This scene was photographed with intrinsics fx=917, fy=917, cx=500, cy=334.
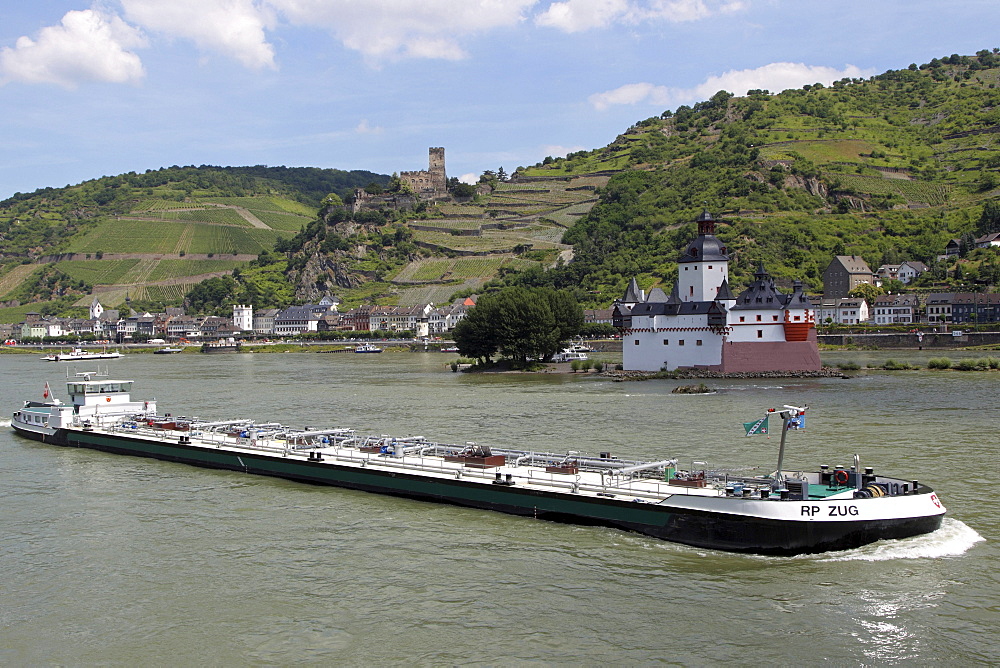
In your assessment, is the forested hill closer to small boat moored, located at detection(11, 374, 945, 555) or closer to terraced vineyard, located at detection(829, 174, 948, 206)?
terraced vineyard, located at detection(829, 174, 948, 206)

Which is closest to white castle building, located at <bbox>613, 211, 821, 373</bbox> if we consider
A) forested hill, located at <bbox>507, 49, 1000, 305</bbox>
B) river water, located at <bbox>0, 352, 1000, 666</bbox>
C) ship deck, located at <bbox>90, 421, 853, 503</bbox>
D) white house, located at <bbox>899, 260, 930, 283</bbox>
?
river water, located at <bbox>0, 352, 1000, 666</bbox>

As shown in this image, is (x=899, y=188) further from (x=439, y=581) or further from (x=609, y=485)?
(x=439, y=581)

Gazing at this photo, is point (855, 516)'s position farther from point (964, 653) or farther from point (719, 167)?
point (719, 167)

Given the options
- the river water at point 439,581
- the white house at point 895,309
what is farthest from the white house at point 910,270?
the river water at point 439,581

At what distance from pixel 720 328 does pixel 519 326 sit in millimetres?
18801

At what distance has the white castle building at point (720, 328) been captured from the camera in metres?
70.2

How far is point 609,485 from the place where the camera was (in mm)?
23375

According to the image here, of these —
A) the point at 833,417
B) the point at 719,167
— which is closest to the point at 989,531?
the point at 833,417

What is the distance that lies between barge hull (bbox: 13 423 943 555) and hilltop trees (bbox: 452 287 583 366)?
165 ft

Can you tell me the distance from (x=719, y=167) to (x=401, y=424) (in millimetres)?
149236

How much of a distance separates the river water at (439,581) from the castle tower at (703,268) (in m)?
42.4

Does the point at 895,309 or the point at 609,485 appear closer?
the point at 609,485

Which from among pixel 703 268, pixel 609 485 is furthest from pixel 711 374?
pixel 609 485

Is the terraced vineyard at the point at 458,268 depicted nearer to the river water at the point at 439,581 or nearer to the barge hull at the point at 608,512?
the barge hull at the point at 608,512
